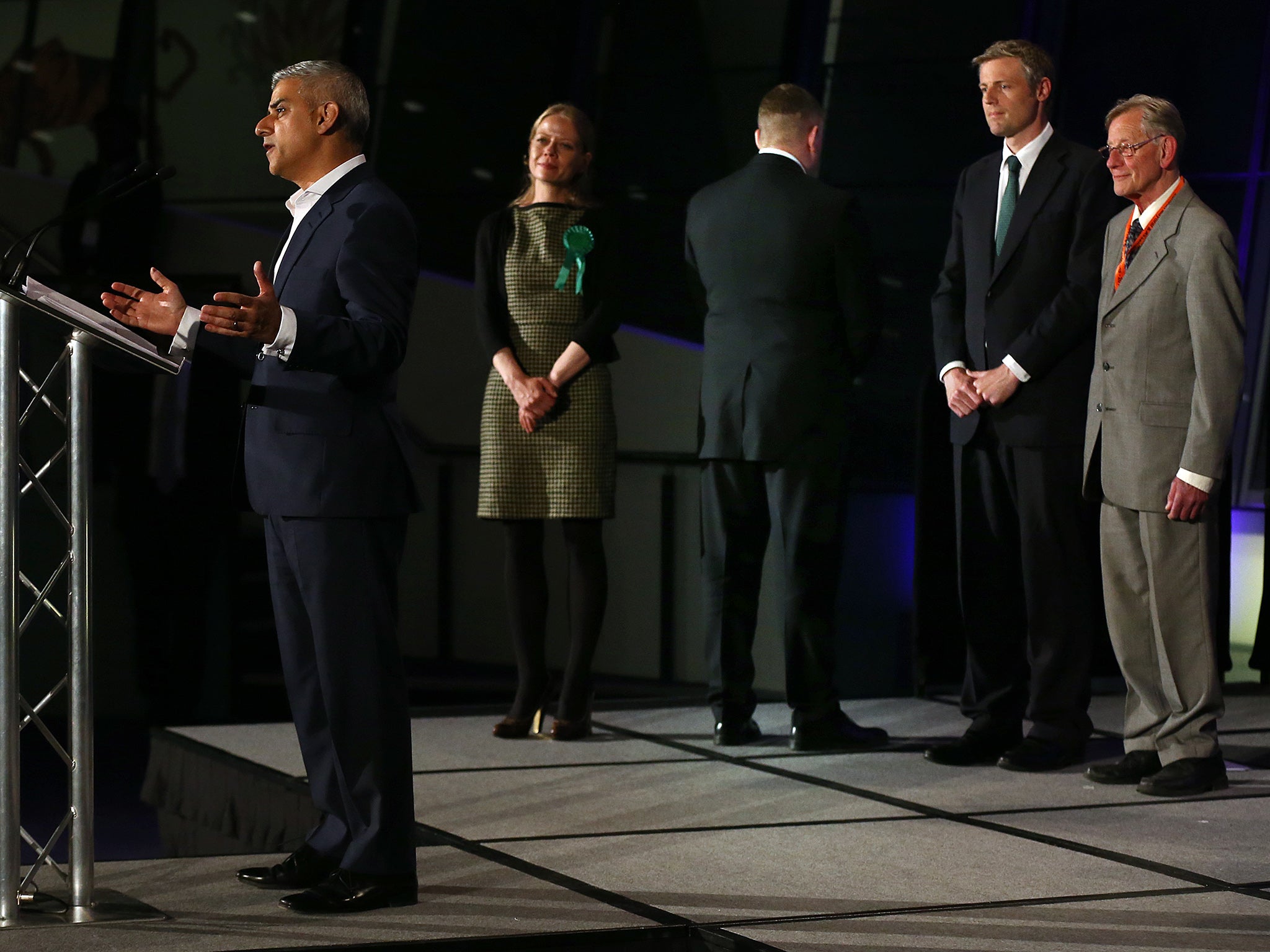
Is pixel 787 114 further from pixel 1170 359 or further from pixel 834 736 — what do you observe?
Result: pixel 834 736

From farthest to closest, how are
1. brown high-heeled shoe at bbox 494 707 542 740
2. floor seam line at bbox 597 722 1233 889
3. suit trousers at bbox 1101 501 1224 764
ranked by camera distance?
brown high-heeled shoe at bbox 494 707 542 740
suit trousers at bbox 1101 501 1224 764
floor seam line at bbox 597 722 1233 889

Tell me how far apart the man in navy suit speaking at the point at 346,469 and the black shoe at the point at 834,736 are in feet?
5.64

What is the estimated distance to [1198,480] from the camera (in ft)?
11.7

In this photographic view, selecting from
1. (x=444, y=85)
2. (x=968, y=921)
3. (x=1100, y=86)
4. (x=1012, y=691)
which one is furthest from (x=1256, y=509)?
(x=968, y=921)

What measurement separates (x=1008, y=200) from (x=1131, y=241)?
39 cm

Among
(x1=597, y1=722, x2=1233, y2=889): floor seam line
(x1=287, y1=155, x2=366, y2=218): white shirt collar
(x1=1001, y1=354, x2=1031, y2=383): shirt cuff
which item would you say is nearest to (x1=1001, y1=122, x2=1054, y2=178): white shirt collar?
(x1=1001, y1=354, x2=1031, y2=383): shirt cuff

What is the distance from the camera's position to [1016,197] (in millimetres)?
4055

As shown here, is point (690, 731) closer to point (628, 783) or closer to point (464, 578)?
point (628, 783)

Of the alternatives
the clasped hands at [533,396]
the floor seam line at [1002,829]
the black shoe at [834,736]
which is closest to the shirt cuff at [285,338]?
A: the floor seam line at [1002,829]

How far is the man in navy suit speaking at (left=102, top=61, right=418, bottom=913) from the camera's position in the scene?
2.62m

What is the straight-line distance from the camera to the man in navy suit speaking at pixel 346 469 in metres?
2.62

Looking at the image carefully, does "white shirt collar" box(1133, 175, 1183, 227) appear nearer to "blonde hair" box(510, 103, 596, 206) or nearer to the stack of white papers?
"blonde hair" box(510, 103, 596, 206)

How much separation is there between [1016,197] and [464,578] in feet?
7.63

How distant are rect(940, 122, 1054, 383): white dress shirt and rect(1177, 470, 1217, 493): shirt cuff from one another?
1.69 feet
